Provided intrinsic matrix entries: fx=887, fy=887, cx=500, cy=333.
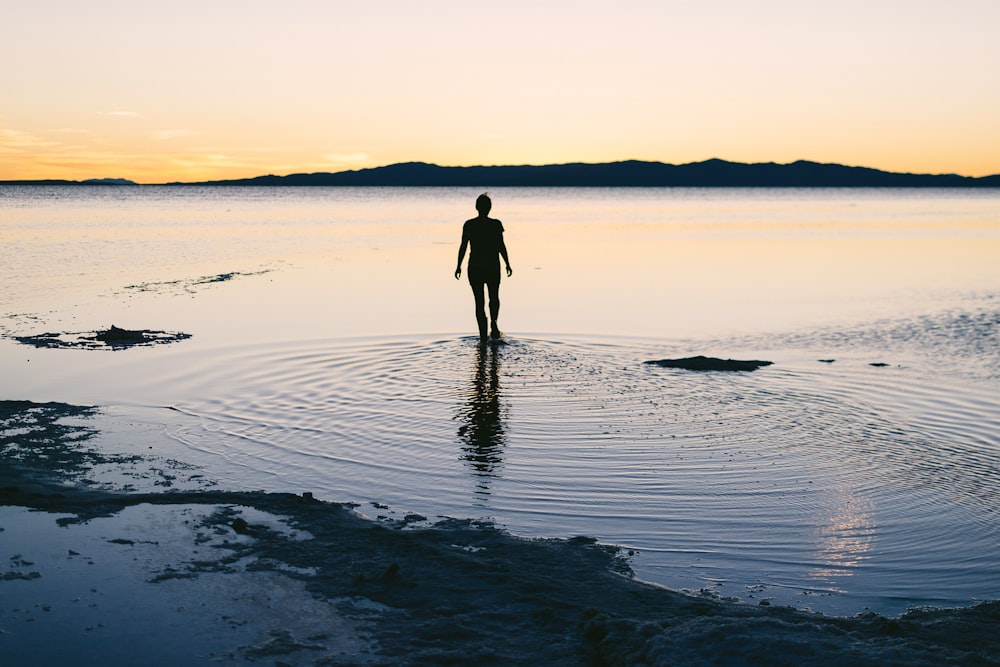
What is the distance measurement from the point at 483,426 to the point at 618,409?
5.56 feet

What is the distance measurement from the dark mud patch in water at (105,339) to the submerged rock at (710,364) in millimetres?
7980

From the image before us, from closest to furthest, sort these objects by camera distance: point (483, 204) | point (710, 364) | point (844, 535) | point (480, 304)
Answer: point (844, 535)
point (710, 364)
point (483, 204)
point (480, 304)

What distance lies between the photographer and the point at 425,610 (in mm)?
4797

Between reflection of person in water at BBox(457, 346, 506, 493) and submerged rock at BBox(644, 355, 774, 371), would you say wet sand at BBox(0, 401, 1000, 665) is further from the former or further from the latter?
submerged rock at BBox(644, 355, 774, 371)

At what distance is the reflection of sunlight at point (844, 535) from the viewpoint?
5691 millimetres

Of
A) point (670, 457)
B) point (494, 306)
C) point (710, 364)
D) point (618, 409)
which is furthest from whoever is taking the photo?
point (494, 306)

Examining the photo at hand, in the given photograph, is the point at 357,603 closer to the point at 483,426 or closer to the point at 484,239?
the point at 483,426

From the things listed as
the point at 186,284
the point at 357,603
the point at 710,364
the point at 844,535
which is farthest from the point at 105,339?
the point at 844,535

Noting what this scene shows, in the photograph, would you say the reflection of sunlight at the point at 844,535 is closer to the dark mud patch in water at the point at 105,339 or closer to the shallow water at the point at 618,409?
the shallow water at the point at 618,409

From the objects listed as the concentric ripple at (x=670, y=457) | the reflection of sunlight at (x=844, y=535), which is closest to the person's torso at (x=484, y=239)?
the concentric ripple at (x=670, y=457)

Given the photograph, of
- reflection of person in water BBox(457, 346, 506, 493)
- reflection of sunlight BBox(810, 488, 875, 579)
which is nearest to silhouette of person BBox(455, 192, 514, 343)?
reflection of person in water BBox(457, 346, 506, 493)

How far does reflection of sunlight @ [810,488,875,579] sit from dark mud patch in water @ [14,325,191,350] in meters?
10.9

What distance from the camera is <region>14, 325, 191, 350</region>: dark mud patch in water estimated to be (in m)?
13.8

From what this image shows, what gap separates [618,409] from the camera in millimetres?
A: 10023
